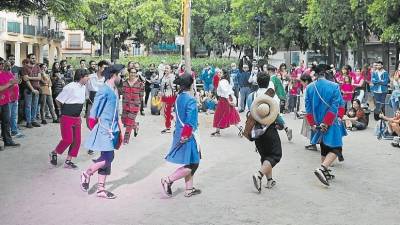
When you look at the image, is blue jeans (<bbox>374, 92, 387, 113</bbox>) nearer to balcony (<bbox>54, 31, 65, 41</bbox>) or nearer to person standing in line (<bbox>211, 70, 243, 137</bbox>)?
person standing in line (<bbox>211, 70, 243, 137</bbox>)

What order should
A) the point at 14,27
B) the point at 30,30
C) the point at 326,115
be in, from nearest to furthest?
the point at 326,115 → the point at 14,27 → the point at 30,30

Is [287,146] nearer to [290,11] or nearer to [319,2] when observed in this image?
[319,2]

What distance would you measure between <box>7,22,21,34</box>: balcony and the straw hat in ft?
162

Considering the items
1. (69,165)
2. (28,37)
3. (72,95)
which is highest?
(28,37)

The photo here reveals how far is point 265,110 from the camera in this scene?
7.79m

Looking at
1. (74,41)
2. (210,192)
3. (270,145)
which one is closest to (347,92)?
(270,145)

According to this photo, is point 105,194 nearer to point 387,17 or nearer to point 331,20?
point 387,17

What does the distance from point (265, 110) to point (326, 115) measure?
109cm

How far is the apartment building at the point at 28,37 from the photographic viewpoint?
53003 mm

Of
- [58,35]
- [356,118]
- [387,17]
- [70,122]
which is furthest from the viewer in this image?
[58,35]

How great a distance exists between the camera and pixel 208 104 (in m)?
20.1

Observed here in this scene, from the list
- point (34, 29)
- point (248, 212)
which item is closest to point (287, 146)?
point (248, 212)

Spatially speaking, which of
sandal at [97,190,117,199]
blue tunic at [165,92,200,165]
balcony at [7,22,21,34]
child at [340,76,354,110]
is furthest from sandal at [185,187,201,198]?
balcony at [7,22,21,34]

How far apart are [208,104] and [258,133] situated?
12.3m
